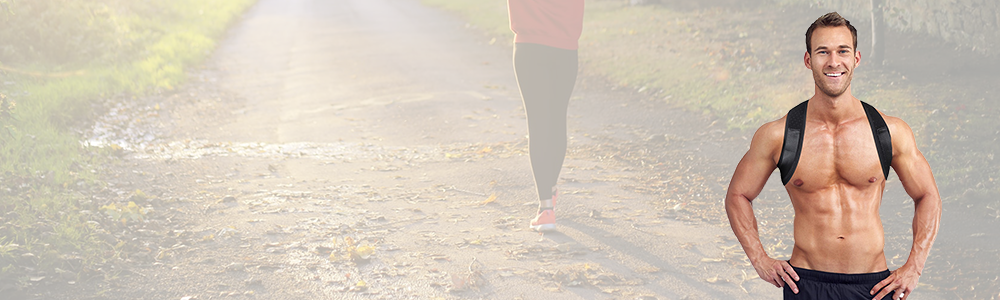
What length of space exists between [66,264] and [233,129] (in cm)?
496

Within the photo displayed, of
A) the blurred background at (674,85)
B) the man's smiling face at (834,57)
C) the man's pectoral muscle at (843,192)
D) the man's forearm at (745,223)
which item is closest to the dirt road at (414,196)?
the blurred background at (674,85)

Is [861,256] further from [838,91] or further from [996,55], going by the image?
[996,55]

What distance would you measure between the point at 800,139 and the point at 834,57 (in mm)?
288

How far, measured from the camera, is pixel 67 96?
10156 mm

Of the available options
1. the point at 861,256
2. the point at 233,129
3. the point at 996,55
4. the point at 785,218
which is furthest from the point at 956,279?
the point at 233,129

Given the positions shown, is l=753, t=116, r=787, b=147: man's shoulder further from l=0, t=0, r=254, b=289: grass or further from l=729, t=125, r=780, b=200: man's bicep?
l=0, t=0, r=254, b=289: grass

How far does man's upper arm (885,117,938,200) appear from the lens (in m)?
2.31

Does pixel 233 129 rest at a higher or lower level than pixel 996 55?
lower

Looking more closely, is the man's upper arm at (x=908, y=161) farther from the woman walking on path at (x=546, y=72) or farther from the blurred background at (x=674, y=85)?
the woman walking on path at (x=546, y=72)

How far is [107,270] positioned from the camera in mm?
5121

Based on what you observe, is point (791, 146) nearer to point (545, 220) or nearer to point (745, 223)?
point (745, 223)

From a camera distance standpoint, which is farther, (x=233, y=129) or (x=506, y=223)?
(x=233, y=129)

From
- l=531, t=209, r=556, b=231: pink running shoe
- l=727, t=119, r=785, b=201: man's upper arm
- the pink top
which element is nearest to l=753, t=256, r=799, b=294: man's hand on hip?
l=727, t=119, r=785, b=201: man's upper arm

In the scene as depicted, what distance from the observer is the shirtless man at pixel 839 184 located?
2.29 metres
